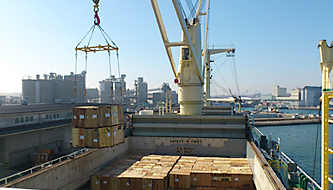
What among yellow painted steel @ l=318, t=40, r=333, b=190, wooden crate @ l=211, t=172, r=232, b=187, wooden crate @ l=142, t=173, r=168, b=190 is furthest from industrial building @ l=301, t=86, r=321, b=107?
wooden crate @ l=142, t=173, r=168, b=190

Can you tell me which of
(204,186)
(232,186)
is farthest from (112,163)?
(232,186)

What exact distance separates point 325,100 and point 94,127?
8708 millimetres

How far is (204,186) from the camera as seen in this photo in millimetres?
11109

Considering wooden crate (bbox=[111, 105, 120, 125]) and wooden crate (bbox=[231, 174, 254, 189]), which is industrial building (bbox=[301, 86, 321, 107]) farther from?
wooden crate (bbox=[111, 105, 120, 125])

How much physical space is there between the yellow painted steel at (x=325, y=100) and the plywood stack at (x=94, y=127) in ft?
26.1

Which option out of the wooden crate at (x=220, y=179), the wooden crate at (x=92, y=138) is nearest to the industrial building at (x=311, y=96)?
the wooden crate at (x=220, y=179)

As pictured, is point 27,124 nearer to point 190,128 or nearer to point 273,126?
point 190,128

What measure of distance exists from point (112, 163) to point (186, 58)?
956cm

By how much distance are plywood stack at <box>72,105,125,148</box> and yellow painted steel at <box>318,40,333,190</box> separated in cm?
795

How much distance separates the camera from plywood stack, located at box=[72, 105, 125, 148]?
1052cm

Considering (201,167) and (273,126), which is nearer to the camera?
(201,167)

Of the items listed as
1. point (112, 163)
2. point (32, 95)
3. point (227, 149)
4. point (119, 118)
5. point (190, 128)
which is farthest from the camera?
point (32, 95)

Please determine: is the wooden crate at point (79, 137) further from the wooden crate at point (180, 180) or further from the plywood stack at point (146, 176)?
the wooden crate at point (180, 180)

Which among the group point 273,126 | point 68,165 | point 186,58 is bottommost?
point 273,126
